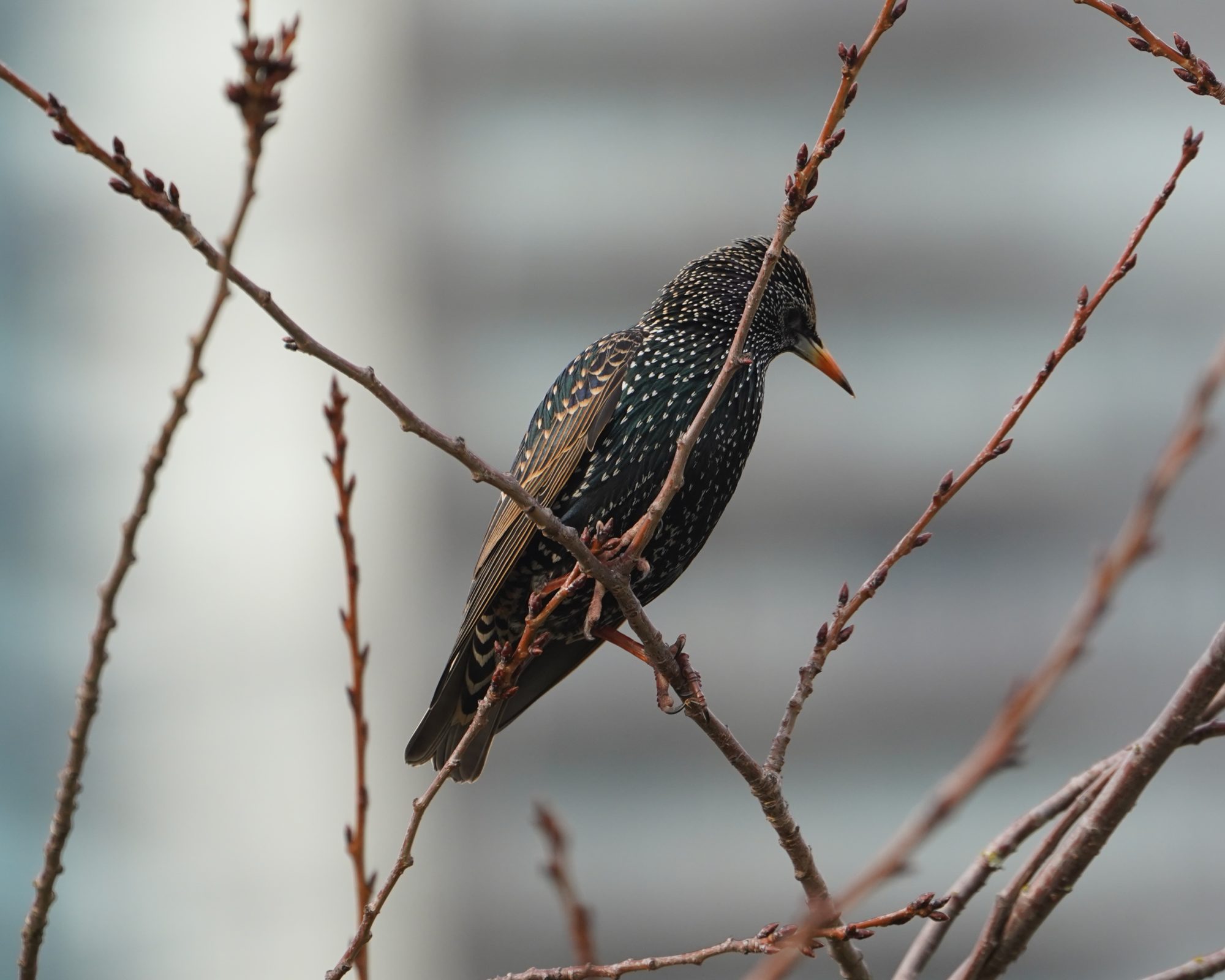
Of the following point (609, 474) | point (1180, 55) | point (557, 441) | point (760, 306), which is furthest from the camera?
point (760, 306)

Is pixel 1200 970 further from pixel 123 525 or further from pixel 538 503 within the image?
pixel 123 525

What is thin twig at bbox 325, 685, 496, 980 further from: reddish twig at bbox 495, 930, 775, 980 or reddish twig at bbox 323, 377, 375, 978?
reddish twig at bbox 495, 930, 775, 980

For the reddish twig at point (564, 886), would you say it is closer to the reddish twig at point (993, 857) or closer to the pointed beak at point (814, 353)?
the reddish twig at point (993, 857)

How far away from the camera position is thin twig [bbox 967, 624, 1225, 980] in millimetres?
1775

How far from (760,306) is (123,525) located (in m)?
2.27

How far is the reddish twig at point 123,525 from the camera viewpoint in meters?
1.22

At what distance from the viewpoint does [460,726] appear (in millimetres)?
3268

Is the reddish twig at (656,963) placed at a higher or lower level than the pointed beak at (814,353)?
lower

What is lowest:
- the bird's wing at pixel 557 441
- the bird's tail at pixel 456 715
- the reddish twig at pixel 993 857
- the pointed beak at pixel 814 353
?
the reddish twig at pixel 993 857

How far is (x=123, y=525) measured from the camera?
1.32 metres

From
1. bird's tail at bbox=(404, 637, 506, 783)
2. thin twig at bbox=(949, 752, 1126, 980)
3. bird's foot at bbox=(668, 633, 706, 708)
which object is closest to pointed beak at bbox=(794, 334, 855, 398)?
bird's tail at bbox=(404, 637, 506, 783)

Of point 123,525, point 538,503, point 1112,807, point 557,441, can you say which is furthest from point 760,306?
point 123,525

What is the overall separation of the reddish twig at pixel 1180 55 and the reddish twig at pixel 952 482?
10 centimetres

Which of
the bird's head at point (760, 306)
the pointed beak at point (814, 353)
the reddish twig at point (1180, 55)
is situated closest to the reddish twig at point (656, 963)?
the reddish twig at point (1180, 55)
